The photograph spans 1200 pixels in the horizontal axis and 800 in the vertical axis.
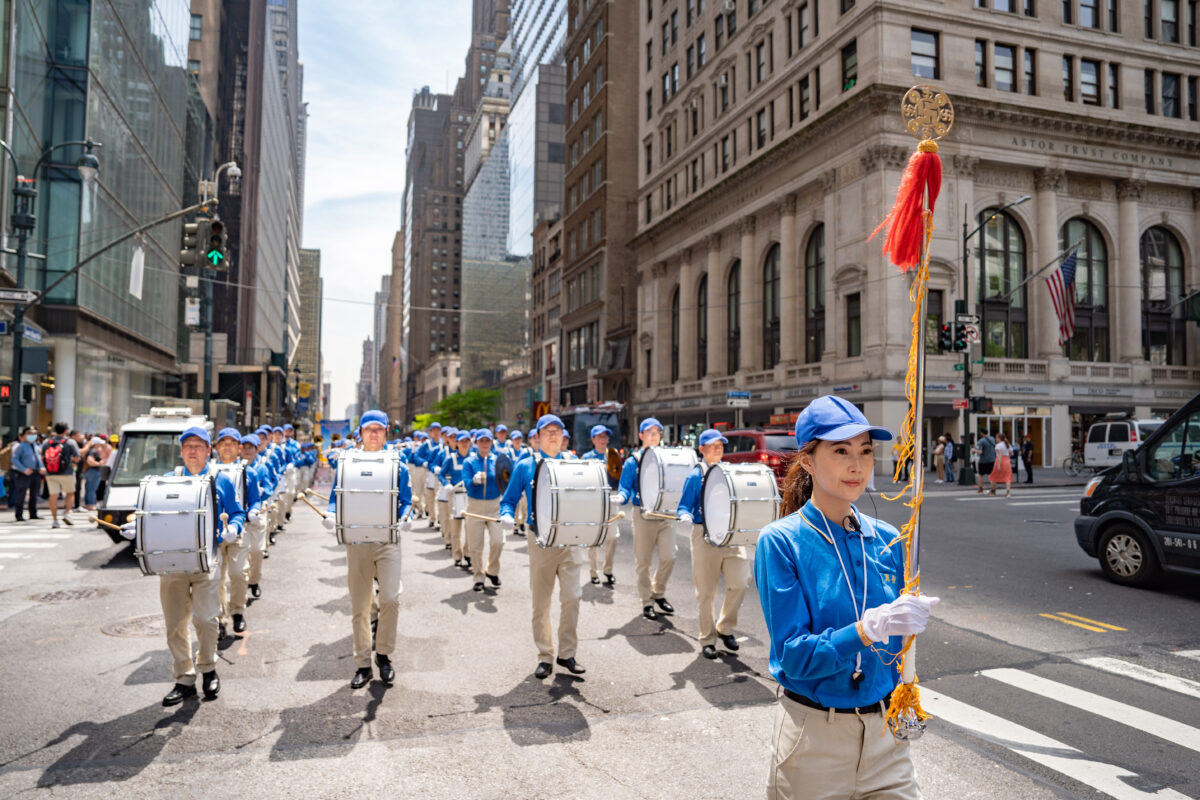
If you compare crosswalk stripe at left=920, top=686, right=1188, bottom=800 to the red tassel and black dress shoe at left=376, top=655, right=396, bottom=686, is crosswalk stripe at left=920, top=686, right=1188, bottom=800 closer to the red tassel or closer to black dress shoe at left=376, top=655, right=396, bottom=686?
the red tassel

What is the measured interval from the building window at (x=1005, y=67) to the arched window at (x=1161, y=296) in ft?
36.4

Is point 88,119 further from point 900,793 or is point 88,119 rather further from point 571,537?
point 900,793

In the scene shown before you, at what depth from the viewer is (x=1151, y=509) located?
1003 cm

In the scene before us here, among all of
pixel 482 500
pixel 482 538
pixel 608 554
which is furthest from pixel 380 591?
pixel 608 554

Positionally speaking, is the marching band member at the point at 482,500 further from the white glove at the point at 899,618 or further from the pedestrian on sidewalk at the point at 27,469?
the pedestrian on sidewalk at the point at 27,469

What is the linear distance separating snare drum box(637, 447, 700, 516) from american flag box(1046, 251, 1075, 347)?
29.5 meters

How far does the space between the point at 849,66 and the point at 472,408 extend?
64815 millimetres

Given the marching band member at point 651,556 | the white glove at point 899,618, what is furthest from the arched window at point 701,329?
the white glove at point 899,618

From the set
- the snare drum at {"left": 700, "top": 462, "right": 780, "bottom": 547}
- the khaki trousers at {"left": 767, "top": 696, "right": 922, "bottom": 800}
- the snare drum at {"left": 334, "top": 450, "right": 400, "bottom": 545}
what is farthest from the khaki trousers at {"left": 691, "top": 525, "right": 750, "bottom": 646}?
the khaki trousers at {"left": 767, "top": 696, "right": 922, "bottom": 800}

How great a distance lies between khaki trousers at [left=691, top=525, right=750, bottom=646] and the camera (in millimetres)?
7672

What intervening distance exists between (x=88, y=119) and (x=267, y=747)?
96.5 ft

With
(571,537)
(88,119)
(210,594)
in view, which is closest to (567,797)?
(571,537)

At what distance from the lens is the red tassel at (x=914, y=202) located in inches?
113

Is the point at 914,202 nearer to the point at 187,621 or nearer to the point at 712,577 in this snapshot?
the point at 712,577
